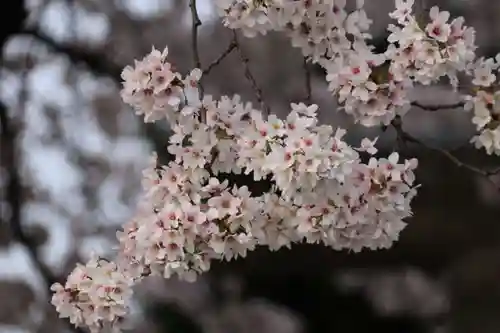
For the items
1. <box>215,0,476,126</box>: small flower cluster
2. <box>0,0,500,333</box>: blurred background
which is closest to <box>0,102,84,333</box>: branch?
<box>0,0,500,333</box>: blurred background

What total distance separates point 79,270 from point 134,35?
219cm

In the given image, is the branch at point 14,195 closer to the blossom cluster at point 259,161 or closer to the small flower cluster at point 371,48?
the blossom cluster at point 259,161

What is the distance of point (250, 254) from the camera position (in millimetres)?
3285

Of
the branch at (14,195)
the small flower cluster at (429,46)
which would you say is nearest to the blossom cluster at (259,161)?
the small flower cluster at (429,46)

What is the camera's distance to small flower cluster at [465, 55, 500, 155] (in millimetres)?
1066

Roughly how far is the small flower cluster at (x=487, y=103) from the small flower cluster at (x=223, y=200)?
0.12 m

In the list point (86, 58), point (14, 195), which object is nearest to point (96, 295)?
point (14, 195)

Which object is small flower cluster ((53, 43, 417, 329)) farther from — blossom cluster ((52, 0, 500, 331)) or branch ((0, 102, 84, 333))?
branch ((0, 102, 84, 333))

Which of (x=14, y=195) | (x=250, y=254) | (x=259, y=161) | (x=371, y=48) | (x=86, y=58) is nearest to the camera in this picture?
(x=259, y=161)

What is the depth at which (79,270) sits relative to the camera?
41.2 inches

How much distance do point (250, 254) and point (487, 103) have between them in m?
2.27

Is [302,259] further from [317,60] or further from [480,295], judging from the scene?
[317,60]

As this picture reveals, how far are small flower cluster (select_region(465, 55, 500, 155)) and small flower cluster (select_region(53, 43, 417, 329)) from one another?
0.38 feet

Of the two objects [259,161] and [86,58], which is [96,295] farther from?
[86,58]
